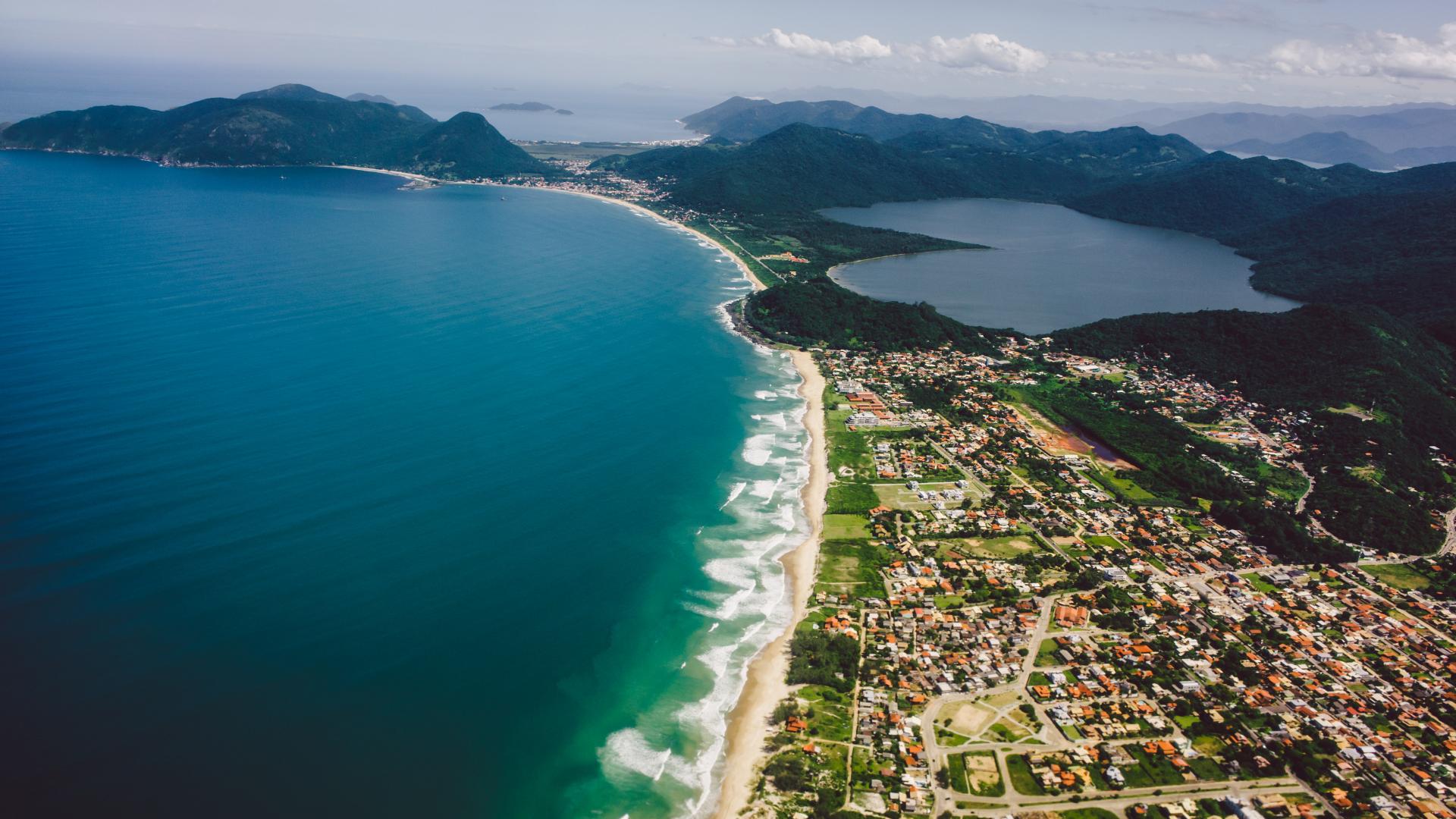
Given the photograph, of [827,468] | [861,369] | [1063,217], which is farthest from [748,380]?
[1063,217]

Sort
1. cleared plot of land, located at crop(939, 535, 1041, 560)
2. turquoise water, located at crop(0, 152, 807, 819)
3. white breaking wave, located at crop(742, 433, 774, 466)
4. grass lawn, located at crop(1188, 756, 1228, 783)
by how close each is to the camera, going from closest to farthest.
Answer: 1. turquoise water, located at crop(0, 152, 807, 819)
2. grass lawn, located at crop(1188, 756, 1228, 783)
3. cleared plot of land, located at crop(939, 535, 1041, 560)
4. white breaking wave, located at crop(742, 433, 774, 466)

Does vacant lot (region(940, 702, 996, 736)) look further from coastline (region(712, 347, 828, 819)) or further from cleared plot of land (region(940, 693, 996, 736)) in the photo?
coastline (region(712, 347, 828, 819))

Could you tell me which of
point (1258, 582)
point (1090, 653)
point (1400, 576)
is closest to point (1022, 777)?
point (1090, 653)

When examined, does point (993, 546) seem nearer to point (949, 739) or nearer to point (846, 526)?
point (846, 526)

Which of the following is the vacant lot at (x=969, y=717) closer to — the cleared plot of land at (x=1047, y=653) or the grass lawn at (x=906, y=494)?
the cleared plot of land at (x=1047, y=653)

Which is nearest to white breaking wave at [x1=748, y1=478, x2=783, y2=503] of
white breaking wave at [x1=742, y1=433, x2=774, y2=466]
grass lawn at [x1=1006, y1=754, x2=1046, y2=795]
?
white breaking wave at [x1=742, y1=433, x2=774, y2=466]

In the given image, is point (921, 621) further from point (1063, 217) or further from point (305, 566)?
point (1063, 217)
